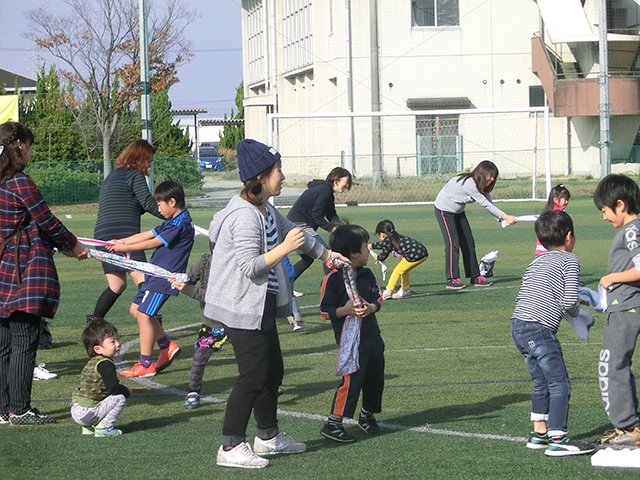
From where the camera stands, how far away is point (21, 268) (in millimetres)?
6688

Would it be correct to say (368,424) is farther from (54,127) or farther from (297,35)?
(297,35)

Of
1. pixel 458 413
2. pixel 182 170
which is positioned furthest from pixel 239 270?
pixel 182 170

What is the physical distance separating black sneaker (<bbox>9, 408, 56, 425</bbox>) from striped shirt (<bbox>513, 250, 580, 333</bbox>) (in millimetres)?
3438

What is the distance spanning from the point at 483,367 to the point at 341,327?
2.57 metres

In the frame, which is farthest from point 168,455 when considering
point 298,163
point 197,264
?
point 298,163

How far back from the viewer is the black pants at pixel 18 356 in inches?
266

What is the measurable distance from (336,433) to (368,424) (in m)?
0.32

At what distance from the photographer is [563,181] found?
124 feet

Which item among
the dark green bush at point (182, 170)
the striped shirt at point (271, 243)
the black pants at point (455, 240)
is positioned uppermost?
the dark green bush at point (182, 170)

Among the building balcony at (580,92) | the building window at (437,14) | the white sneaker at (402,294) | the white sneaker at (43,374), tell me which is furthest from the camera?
the building window at (437,14)

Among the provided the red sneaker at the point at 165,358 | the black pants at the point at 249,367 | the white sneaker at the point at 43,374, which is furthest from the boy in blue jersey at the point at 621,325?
the white sneaker at the point at 43,374

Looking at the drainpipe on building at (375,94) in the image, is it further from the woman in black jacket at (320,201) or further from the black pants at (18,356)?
the black pants at (18,356)

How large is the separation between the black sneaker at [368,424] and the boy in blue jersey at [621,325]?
58.7 inches

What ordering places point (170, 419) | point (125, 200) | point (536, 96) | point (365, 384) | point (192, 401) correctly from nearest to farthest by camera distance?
point (365, 384)
point (170, 419)
point (192, 401)
point (125, 200)
point (536, 96)
